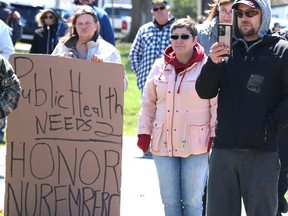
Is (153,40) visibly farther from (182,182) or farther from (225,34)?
(225,34)

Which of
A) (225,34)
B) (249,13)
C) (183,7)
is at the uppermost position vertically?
(249,13)

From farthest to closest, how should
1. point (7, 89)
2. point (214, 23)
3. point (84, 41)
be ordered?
point (214, 23) < point (84, 41) < point (7, 89)

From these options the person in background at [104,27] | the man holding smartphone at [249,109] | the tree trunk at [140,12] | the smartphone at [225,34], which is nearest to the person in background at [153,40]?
the person in background at [104,27]

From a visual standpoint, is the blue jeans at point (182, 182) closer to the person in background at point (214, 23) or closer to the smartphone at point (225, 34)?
the smartphone at point (225, 34)

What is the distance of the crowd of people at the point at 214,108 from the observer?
18.6ft

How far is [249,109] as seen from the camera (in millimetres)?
5664

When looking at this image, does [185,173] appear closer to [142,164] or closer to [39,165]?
[39,165]

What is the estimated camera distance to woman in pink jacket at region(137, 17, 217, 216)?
6.68m

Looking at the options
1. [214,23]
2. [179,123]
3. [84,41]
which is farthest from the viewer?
[214,23]

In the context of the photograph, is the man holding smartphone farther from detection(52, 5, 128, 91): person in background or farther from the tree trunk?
the tree trunk

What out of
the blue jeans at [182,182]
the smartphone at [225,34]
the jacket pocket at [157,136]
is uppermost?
the smartphone at [225,34]

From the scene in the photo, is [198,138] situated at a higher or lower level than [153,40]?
lower

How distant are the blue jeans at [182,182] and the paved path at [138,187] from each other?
5.15ft

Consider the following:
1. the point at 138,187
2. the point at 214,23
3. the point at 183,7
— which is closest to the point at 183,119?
the point at 214,23
